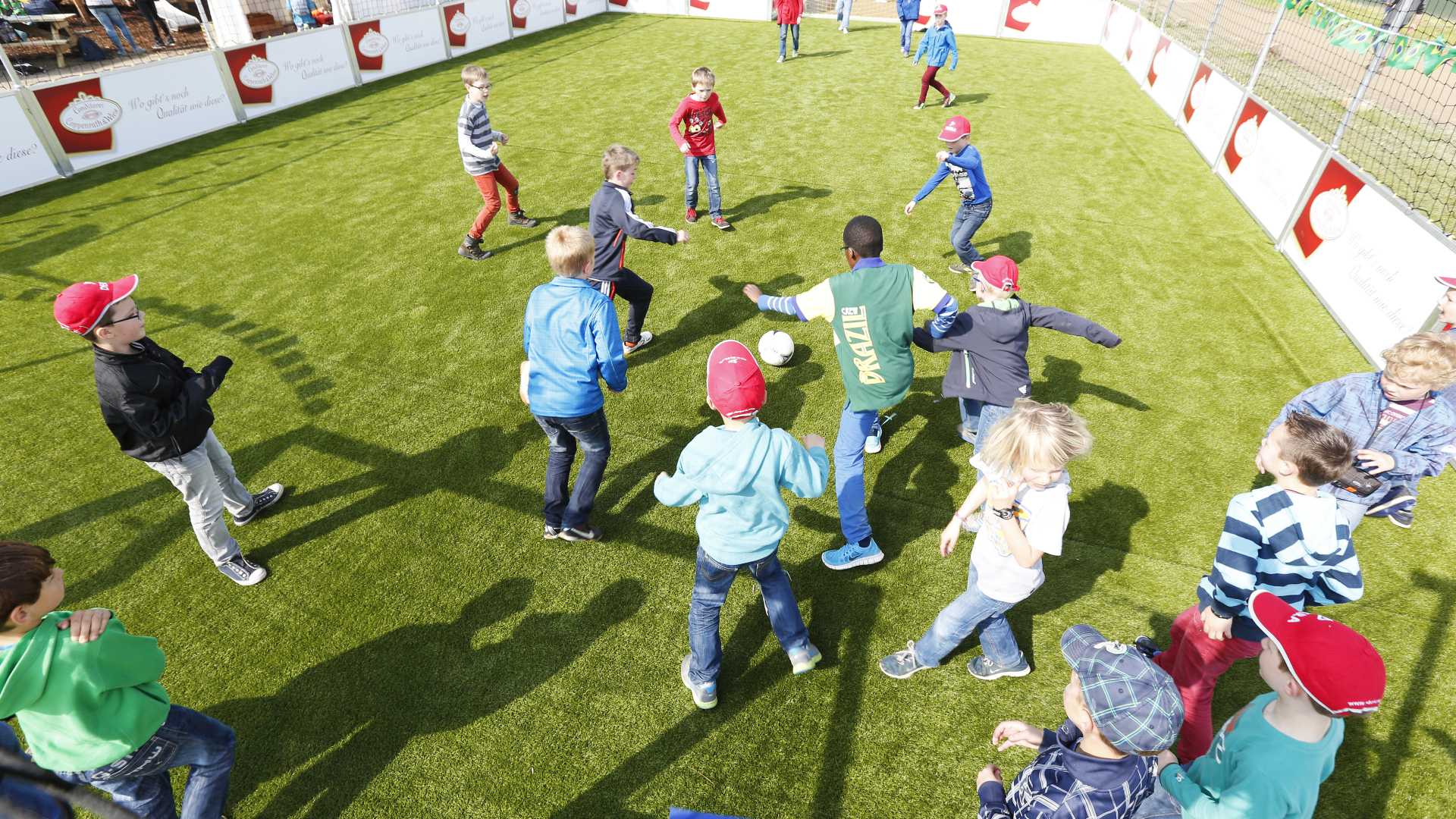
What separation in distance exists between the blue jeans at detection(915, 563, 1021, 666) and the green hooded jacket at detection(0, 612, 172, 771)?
3.68m

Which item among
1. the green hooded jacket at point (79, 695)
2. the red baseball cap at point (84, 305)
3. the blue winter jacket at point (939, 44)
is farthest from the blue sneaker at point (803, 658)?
the blue winter jacket at point (939, 44)

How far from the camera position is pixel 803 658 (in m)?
3.84

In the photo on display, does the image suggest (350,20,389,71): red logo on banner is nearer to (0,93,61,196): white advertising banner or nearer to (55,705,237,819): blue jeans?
(0,93,61,196): white advertising banner

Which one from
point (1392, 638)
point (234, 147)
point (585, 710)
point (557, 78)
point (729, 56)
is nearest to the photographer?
point (585, 710)

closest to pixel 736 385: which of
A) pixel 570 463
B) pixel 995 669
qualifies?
pixel 570 463

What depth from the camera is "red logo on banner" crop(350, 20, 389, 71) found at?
14797 millimetres

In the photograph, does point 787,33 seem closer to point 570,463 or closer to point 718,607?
point 570,463

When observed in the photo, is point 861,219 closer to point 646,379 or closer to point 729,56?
point 646,379

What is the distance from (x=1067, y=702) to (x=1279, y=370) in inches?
237

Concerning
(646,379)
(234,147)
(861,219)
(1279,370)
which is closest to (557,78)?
(234,147)

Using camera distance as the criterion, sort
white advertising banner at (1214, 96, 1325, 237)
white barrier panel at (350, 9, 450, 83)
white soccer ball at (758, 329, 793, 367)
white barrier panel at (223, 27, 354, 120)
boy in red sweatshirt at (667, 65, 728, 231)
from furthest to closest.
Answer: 1. white barrier panel at (350, 9, 450, 83)
2. white barrier panel at (223, 27, 354, 120)
3. white advertising banner at (1214, 96, 1325, 237)
4. boy in red sweatshirt at (667, 65, 728, 231)
5. white soccer ball at (758, 329, 793, 367)

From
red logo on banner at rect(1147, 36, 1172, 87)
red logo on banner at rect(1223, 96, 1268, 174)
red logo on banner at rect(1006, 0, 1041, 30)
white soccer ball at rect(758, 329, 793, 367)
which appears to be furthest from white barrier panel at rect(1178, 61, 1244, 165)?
white soccer ball at rect(758, 329, 793, 367)

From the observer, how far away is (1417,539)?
4.83 meters

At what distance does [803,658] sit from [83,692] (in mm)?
3213
